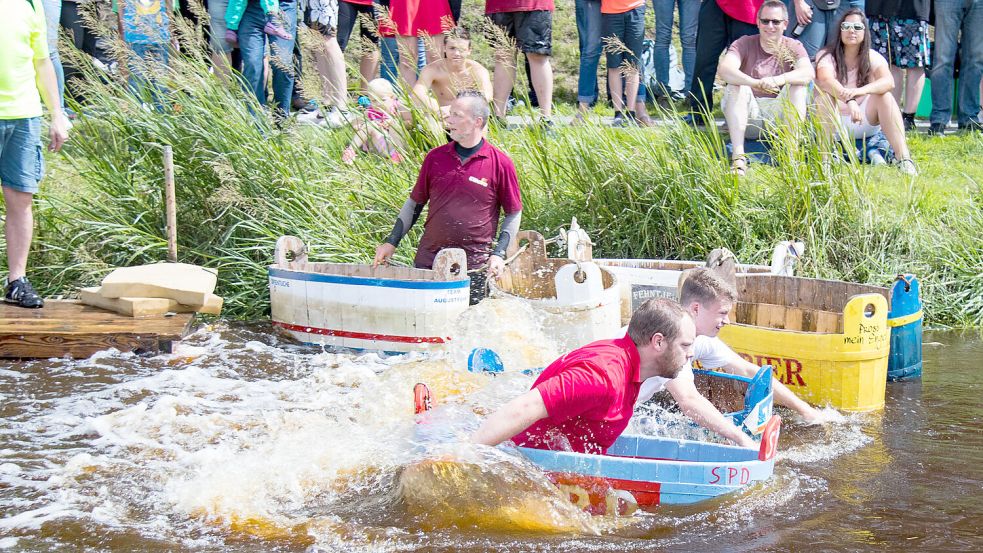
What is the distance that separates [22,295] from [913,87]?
29.2ft

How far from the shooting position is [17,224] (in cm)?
737

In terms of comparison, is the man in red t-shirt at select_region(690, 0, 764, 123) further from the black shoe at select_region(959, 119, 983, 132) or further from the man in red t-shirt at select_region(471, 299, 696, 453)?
the man in red t-shirt at select_region(471, 299, 696, 453)

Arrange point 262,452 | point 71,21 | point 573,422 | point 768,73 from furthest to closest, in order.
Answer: point 71,21 < point 768,73 < point 262,452 < point 573,422

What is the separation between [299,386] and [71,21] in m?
6.55

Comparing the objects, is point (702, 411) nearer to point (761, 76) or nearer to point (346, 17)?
point (761, 76)

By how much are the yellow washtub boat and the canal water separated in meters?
0.20

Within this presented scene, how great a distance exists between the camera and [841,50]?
1007cm

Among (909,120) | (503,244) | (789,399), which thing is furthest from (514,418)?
(909,120)

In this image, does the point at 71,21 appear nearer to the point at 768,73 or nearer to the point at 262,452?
the point at 768,73

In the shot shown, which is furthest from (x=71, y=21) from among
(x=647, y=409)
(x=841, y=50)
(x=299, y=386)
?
(x=647, y=409)

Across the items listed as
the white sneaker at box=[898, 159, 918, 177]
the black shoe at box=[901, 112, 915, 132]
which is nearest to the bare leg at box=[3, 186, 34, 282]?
the white sneaker at box=[898, 159, 918, 177]

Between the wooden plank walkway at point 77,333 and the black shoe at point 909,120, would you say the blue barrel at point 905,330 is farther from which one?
the black shoe at point 909,120

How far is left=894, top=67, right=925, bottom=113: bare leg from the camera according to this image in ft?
37.7

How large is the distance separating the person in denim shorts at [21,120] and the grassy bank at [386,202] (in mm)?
773
